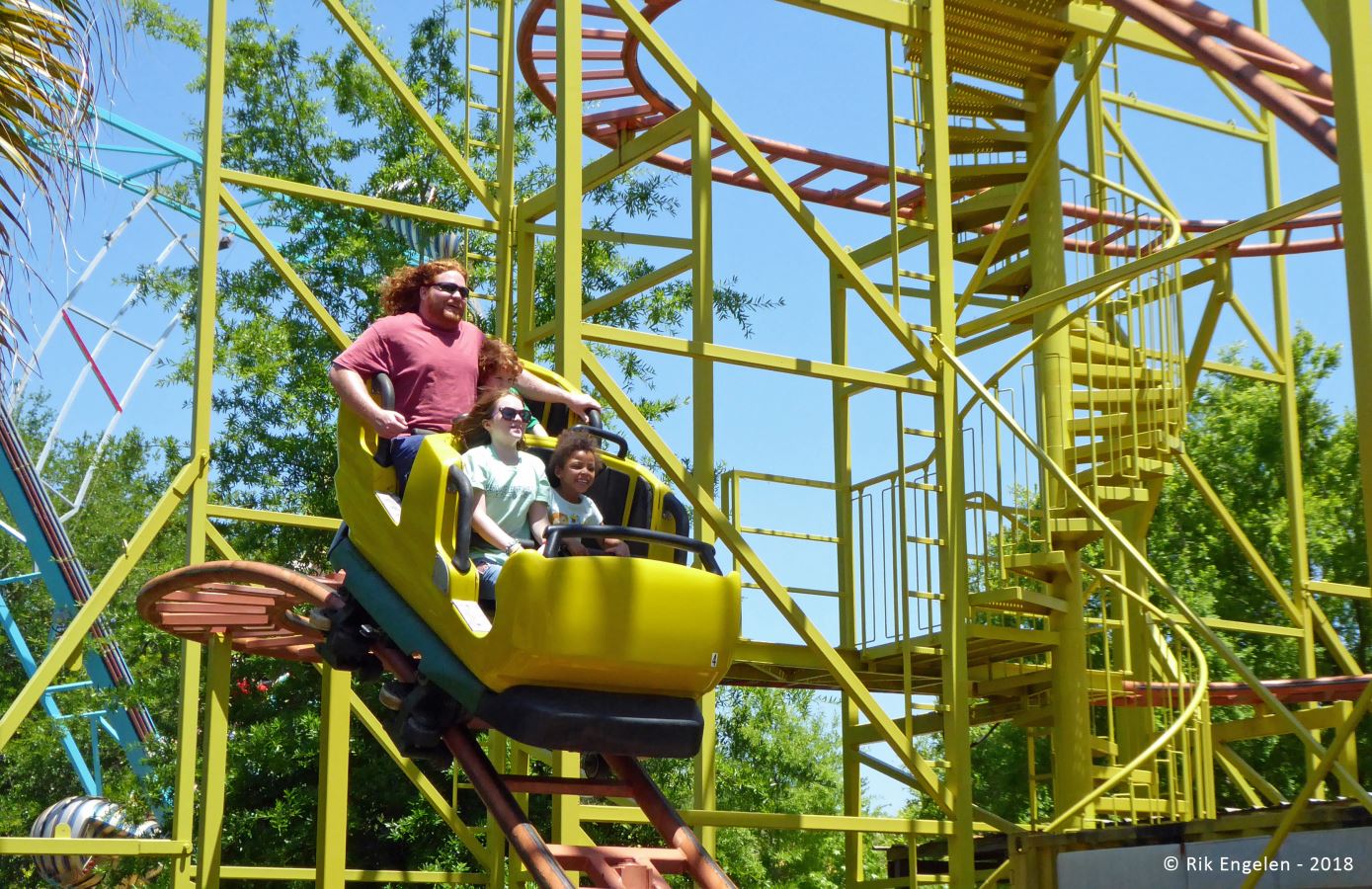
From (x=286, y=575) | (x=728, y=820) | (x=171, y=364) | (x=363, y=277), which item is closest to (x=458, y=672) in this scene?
(x=286, y=575)

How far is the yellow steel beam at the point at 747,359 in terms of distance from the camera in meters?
9.25

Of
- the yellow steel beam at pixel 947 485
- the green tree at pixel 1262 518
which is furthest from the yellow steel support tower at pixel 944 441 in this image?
the green tree at pixel 1262 518

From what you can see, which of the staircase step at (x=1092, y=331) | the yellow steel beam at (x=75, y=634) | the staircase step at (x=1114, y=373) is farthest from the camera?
the staircase step at (x=1092, y=331)

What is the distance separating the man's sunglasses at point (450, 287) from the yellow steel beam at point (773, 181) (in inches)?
90.9

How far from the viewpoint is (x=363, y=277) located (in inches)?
714

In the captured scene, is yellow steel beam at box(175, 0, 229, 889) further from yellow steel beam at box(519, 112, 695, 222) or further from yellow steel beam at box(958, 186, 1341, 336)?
yellow steel beam at box(958, 186, 1341, 336)

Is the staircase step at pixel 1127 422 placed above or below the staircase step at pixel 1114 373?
below

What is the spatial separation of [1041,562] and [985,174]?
10.7 feet

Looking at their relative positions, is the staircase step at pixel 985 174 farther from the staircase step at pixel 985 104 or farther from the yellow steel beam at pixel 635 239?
the yellow steel beam at pixel 635 239

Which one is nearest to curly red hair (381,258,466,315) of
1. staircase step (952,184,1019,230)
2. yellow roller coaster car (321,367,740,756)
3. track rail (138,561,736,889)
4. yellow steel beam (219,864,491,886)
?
yellow roller coaster car (321,367,740,756)

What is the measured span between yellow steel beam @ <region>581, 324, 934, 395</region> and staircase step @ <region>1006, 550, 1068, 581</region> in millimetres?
1254

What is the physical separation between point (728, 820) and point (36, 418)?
33227mm

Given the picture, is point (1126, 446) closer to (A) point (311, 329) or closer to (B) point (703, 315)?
(B) point (703, 315)

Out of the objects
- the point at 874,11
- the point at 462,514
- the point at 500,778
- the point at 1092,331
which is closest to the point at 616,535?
the point at 462,514
